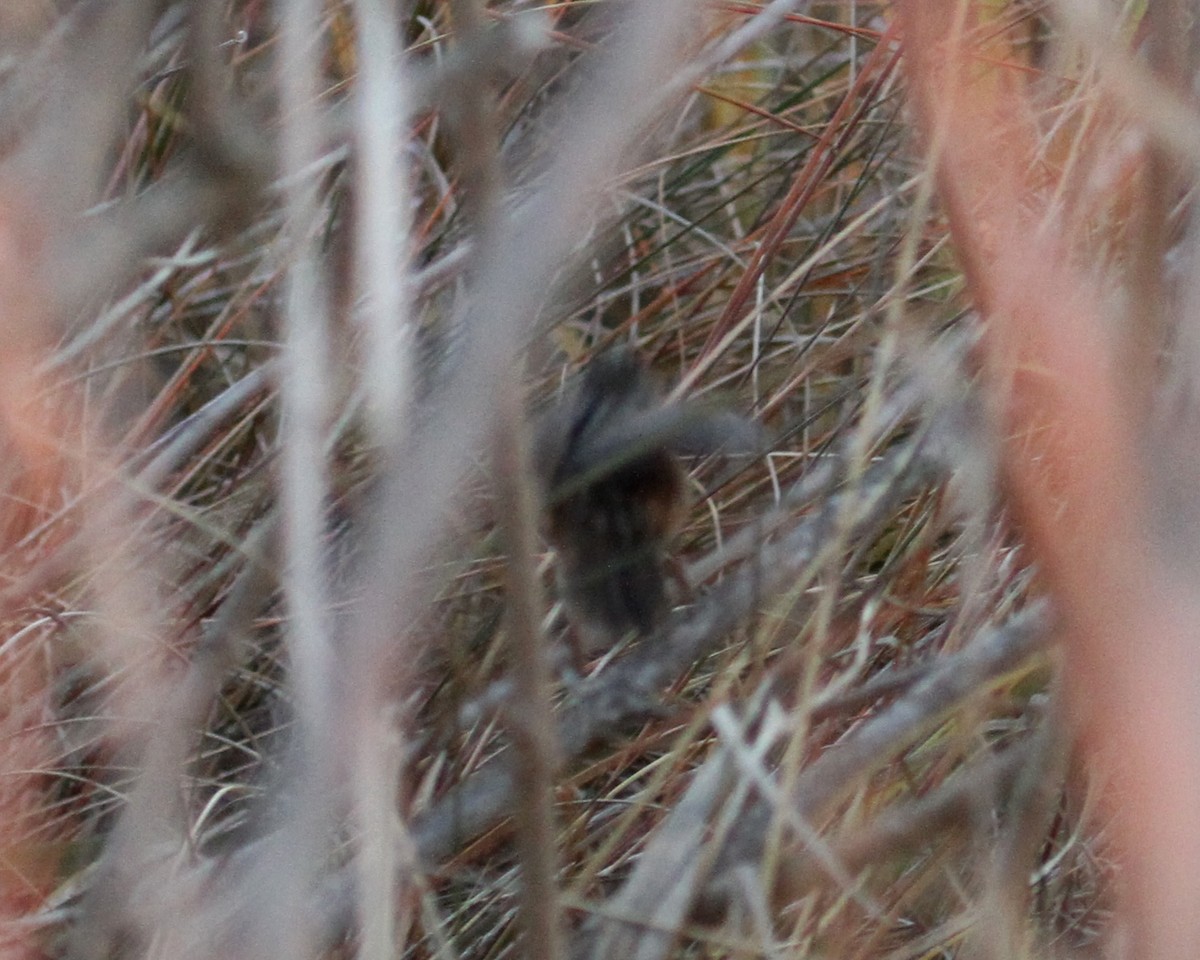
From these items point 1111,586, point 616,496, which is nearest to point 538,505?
point 616,496

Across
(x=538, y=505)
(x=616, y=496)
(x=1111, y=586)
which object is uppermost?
(x=1111, y=586)

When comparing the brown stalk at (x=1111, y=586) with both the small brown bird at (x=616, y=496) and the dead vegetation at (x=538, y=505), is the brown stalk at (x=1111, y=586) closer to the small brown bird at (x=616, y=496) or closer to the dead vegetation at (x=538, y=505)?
the dead vegetation at (x=538, y=505)

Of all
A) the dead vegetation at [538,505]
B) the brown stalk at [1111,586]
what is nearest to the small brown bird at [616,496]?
the dead vegetation at [538,505]

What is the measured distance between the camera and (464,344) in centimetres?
41

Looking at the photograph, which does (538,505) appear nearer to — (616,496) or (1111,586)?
(616,496)

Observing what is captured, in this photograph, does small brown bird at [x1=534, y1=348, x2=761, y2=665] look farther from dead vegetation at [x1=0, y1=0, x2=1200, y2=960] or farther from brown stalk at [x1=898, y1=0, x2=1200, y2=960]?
brown stalk at [x1=898, y1=0, x2=1200, y2=960]

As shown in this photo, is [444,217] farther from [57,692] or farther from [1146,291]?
[1146,291]

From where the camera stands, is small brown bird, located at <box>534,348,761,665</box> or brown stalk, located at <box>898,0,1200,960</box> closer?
brown stalk, located at <box>898,0,1200,960</box>

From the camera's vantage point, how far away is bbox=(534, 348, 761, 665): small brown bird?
1.45 m

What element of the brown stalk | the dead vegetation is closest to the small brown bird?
the dead vegetation

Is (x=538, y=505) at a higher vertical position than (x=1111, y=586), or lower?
lower

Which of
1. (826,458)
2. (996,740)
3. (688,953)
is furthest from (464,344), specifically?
(826,458)

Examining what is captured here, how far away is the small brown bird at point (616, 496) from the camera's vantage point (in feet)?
4.76

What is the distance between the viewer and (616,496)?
151 centimetres
